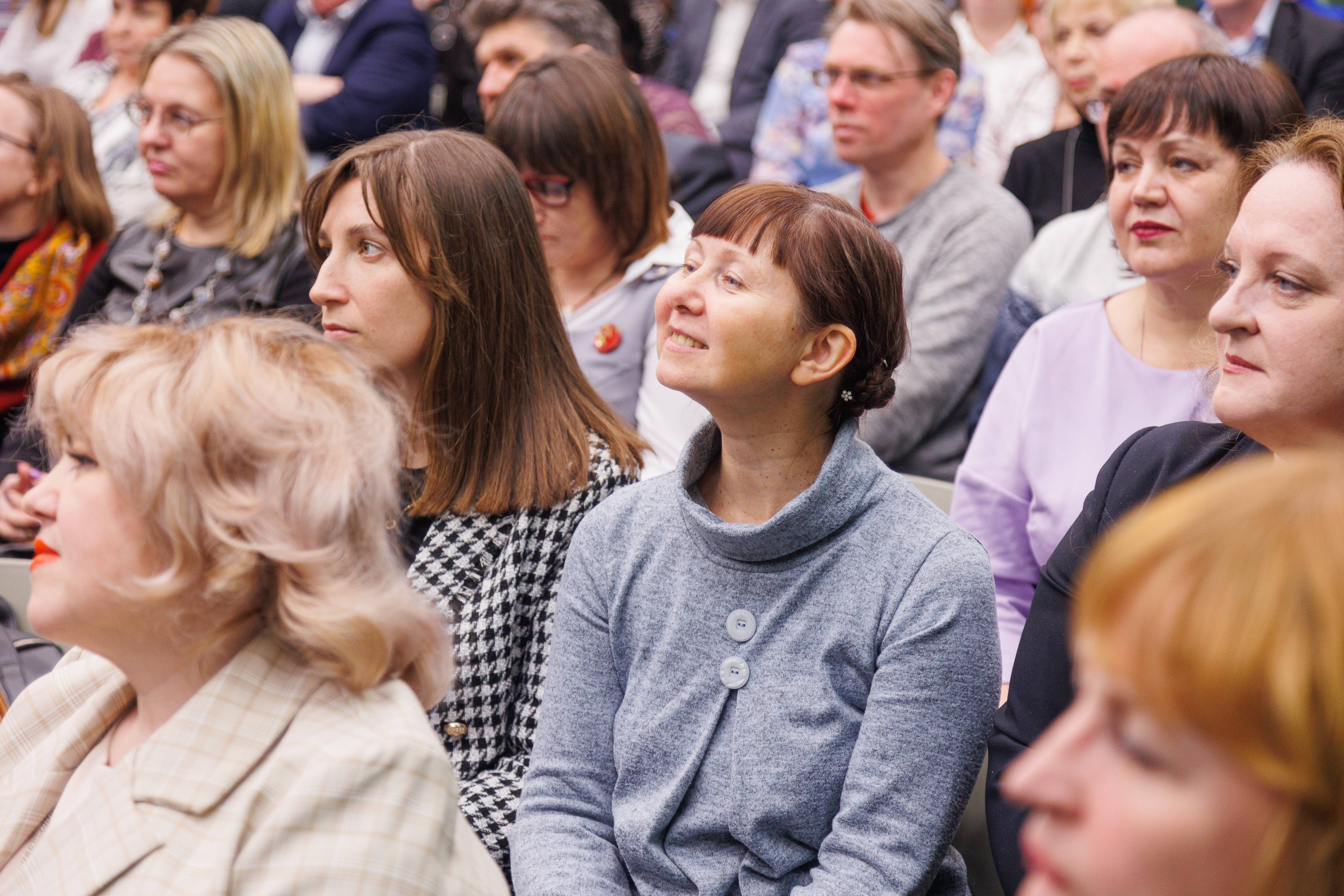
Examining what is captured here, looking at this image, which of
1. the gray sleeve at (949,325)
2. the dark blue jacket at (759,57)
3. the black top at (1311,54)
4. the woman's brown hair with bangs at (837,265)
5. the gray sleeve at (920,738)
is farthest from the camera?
the dark blue jacket at (759,57)

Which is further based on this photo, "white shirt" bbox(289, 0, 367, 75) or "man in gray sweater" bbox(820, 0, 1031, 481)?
"white shirt" bbox(289, 0, 367, 75)

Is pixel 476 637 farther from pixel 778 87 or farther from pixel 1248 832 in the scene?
pixel 778 87

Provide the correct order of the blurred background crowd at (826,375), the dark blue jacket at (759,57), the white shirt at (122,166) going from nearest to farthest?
1. the blurred background crowd at (826,375)
2. the white shirt at (122,166)
3. the dark blue jacket at (759,57)

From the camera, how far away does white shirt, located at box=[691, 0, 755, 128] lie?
5.32 m

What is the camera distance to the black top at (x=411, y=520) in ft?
6.87

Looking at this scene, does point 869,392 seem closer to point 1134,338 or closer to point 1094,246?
point 1134,338

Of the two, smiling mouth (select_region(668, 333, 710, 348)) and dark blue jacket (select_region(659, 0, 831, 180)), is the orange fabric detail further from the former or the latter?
smiling mouth (select_region(668, 333, 710, 348))

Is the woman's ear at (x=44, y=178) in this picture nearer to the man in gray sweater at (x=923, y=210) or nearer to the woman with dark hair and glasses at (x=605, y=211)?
the woman with dark hair and glasses at (x=605, y=211)

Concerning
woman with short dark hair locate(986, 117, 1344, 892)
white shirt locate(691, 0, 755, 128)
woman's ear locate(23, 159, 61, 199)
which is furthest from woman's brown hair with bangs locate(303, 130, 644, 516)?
white shirt locate(691, 0, 755, 128)

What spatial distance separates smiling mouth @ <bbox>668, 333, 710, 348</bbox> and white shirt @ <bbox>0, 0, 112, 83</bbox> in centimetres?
462

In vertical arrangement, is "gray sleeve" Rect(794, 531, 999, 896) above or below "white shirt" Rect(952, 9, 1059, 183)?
below

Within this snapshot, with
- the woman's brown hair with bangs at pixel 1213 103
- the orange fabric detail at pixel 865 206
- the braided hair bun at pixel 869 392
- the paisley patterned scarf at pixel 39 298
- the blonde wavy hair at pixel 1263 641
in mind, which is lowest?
the paisley patterned scarf at pixel 39 298

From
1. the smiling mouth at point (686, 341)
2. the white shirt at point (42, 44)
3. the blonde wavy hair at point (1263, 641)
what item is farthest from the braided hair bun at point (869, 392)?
the white shirt at point (42, 44)

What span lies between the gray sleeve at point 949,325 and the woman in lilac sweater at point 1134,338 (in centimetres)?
58
